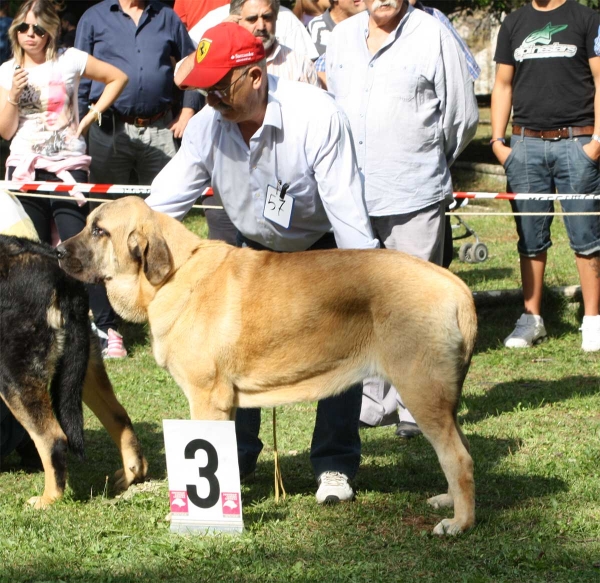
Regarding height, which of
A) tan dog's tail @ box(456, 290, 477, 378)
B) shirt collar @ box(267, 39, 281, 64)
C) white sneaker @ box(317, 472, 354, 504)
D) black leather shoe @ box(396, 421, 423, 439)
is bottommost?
black leather shoe @ box(396, 421, 423, 439)

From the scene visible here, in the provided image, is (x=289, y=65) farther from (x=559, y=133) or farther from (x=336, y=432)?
(x=336, y=432)

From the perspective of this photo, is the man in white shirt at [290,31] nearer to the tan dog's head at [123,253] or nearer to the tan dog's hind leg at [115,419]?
the tan dog's hind leg at [115,419]

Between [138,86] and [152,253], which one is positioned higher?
[152,253]

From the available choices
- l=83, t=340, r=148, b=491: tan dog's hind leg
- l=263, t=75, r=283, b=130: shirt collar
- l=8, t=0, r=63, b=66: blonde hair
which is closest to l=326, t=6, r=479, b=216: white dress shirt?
l=263, t=75, r=283, b=130: shirt collar

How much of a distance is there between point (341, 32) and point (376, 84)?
486mm

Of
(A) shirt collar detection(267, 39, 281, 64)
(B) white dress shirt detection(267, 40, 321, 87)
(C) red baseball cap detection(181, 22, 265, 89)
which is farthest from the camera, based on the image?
(B) white dress shirt detection(267, 40, 321, 87)

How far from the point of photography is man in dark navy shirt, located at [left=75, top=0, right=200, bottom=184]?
827 centimetres

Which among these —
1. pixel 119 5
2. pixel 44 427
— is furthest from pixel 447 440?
pixel 119 5

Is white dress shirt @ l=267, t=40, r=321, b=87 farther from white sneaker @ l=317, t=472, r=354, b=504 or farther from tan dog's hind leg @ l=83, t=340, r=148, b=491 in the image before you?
white sneaker @ l=317, t=472, r=354, b=504

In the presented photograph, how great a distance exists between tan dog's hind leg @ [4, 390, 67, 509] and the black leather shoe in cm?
215

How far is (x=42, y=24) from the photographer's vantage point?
7.14 meters

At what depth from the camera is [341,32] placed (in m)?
5.86

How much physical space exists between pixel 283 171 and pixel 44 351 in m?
1.49

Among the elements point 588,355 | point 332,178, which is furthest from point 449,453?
point 588,355
